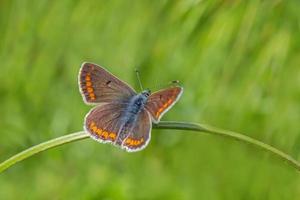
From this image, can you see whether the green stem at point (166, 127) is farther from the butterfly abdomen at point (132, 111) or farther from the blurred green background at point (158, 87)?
the blurred green background at point (158, 87)

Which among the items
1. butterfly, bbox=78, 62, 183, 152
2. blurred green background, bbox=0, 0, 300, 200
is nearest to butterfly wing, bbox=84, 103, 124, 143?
butterfly, bbox=78, 62, 183, 152

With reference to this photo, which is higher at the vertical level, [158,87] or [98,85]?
[158,87]

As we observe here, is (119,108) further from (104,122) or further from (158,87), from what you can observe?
(158,87)

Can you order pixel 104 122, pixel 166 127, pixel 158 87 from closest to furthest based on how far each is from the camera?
pixel 166 127
pixel 104 122
pixel 158 87

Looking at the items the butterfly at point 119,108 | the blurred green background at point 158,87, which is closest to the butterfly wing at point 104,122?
the butterfly at point 119,108

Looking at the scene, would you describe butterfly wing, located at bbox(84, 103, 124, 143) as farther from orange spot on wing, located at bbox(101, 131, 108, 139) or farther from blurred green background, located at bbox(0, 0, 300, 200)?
blurred green background, located at bbox(0, 0, 300, 200)

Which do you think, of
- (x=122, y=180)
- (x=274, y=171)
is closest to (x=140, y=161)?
(x=122, y=180)

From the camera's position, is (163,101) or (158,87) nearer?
(163,101)

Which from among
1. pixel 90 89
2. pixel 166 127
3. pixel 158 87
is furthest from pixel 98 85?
pixel 158 87
